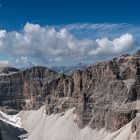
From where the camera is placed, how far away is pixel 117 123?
19388 cm

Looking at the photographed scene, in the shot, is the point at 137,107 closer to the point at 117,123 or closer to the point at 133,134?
the point at 117,123

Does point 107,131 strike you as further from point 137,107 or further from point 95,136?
point 137,107

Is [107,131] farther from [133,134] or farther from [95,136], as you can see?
[133,134]

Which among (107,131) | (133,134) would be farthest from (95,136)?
(133,134)

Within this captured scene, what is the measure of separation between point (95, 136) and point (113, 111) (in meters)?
15.0

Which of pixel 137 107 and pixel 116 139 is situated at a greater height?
pixel 137 107

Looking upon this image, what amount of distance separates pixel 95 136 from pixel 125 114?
62.4 feet

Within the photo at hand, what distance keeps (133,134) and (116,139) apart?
9.14 meters

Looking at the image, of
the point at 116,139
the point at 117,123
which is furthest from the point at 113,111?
the point at 116,139

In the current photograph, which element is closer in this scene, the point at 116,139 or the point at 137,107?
the point at 116,139

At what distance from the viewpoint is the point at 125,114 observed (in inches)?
7608

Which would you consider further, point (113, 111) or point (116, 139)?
point (113, 111)

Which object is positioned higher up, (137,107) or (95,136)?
(137,107)

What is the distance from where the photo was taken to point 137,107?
200 m
